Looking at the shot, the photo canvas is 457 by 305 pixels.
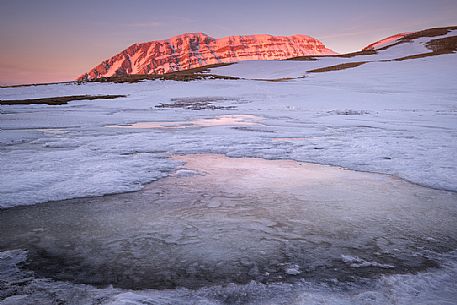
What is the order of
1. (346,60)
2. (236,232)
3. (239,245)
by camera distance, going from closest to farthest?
(239,245), (236,232), (346,60)

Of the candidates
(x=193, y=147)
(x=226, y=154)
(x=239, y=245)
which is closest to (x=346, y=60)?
(x=193, y=147)

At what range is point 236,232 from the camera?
3355 mm

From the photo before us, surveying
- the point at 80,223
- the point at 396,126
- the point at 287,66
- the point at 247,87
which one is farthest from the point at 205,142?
the point at 287,66

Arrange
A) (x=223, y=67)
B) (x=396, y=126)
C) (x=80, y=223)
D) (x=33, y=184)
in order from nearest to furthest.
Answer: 1. (x=80, y=223)
2. (x=33, y=184)
3. (x=396, y=126)
4. (x=223, y=67)

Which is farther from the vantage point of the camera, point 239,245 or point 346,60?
point 346,60

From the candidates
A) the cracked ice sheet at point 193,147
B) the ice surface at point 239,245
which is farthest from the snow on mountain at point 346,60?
the ice surface at point 239,245

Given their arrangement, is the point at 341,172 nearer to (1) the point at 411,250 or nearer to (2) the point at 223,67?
(1) the point at 411,250

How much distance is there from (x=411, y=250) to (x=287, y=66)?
166 feet

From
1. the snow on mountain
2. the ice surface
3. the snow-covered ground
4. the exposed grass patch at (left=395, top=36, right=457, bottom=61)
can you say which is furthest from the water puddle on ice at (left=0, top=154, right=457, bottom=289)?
the exposed grass patch at (left=395, top=36, right=457, bottom=61)

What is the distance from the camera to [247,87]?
28.4 m

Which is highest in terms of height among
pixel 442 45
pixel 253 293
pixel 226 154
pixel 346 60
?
pixel 442 45

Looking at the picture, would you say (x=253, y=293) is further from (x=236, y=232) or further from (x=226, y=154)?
(x=226, y=154)

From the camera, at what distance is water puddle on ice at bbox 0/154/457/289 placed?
2.66 metres

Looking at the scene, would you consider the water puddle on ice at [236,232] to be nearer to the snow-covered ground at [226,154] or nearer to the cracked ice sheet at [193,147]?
the snow-covered ground at [226,154]
